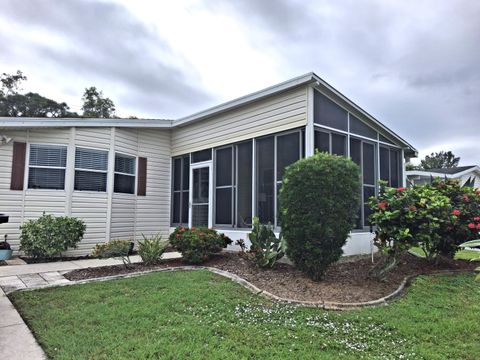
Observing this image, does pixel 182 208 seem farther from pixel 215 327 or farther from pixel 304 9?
→ pixel 215 327

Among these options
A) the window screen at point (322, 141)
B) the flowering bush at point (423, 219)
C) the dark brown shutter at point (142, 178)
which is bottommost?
the flowering bush at point (423, 219)

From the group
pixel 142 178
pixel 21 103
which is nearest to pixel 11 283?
pixel 142 178

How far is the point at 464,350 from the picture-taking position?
3.22 m

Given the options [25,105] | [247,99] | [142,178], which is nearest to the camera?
[247,99]

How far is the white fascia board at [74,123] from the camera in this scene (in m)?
7.99

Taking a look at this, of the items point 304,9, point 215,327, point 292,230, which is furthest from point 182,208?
point 215,327

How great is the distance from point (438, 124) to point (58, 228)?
48.5 feet

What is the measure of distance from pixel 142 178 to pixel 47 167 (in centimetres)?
262

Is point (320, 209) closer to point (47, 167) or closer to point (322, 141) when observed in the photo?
point (322, 141)

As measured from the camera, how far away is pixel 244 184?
27.8 feet

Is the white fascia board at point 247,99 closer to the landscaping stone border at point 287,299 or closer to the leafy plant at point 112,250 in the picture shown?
the landscaping stone border at point 287,299

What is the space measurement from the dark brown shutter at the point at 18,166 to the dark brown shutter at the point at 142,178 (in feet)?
9.97

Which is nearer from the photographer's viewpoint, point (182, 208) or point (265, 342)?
point (265, 342)

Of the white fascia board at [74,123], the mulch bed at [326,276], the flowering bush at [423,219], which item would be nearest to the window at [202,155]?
the white fascia board at [74,123]
